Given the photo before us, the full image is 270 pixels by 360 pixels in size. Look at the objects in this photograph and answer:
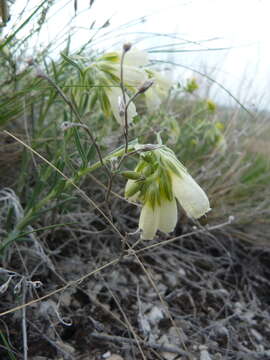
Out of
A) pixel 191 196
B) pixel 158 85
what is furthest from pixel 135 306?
pixel 158 85

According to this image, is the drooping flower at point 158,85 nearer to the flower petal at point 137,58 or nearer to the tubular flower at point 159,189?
the flower petal at point 137,58

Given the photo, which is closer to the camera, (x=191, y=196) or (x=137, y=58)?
(x=191, y=196)

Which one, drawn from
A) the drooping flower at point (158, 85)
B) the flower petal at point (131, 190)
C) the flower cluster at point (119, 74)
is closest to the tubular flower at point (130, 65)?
the flower cluster at point (119, 74)

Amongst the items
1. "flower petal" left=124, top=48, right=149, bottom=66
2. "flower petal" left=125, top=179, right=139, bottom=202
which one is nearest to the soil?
"flower petal" left=125, top=179, right=139, bottom=202

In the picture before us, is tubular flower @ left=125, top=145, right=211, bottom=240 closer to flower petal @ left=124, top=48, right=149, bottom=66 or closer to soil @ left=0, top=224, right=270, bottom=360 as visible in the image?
soil @ left=0, top=224, right=270, bottom=360

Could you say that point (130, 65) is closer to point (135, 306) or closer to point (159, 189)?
point (159, 189)

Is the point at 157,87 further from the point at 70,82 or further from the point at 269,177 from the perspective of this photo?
the point at 269,177
